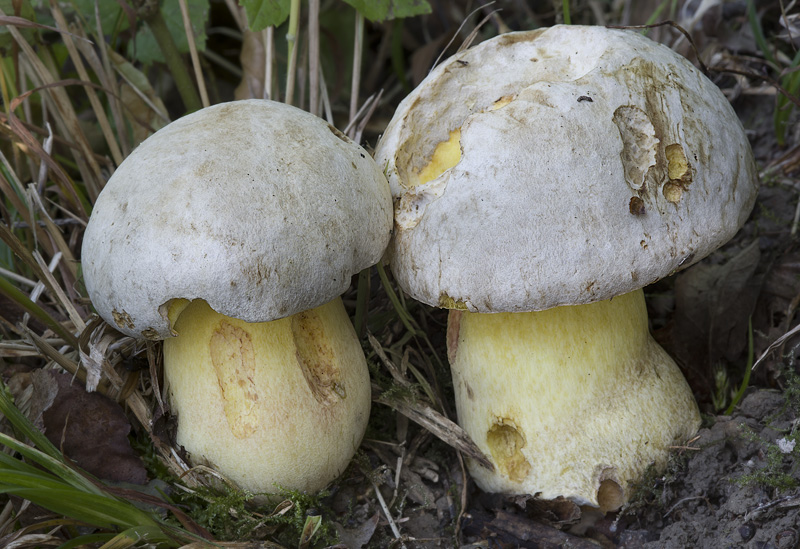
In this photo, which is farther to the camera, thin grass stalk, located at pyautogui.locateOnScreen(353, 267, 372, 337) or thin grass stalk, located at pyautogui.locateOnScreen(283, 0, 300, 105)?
thin grass stalk, located at pyautogui.locateOnScreen(283, 0, 300, 105)

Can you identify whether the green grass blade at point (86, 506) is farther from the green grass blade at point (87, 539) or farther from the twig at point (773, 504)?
the twig at point (773, 504)

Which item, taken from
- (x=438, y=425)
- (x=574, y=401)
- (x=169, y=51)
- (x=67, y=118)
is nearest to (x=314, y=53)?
(x=169, y=51)

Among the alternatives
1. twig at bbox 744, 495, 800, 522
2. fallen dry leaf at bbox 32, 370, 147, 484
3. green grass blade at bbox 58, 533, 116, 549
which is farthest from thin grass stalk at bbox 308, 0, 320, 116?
twig at bbox 744, 495, 800, 522

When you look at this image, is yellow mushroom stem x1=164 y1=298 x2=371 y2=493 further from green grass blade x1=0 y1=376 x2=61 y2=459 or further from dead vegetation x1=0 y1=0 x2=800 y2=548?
green grass blade x1=0 y1=376 x2=61 y2=459

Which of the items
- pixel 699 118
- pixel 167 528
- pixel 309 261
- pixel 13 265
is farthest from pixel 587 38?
pixel 13 265

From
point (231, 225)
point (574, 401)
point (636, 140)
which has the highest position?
point (231, 225)

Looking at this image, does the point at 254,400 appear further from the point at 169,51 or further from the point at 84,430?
the point at 169,51

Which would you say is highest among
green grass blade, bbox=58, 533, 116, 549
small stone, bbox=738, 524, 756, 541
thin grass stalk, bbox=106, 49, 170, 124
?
thin grass stalk, bbox=106, 49, 170, 124
